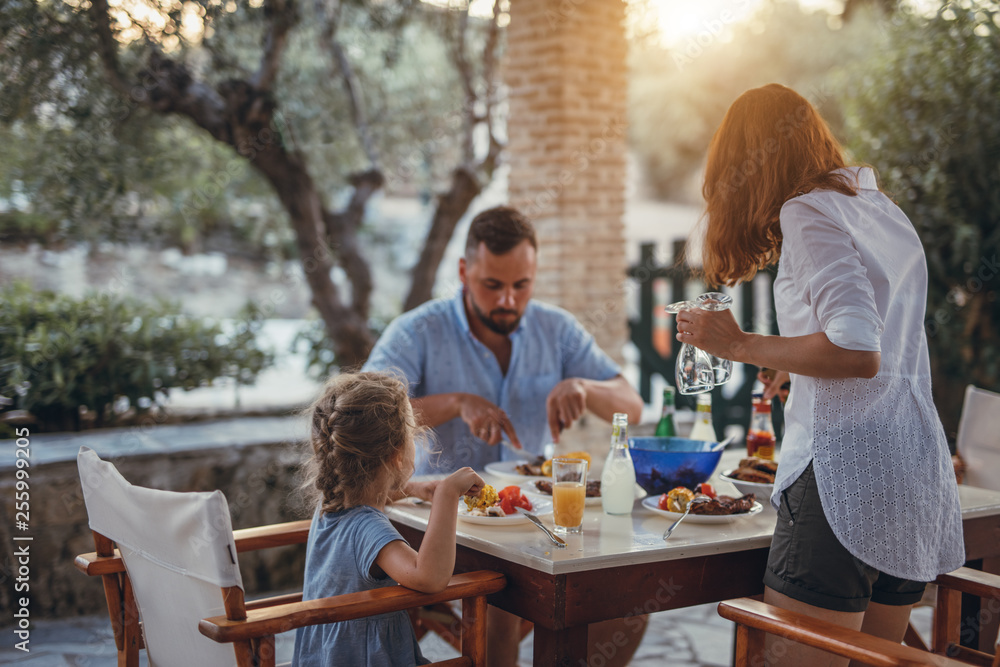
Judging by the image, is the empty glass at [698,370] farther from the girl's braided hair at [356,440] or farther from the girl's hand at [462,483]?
the girl's braided hair at [356,440]

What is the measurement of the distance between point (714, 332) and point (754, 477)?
68cm

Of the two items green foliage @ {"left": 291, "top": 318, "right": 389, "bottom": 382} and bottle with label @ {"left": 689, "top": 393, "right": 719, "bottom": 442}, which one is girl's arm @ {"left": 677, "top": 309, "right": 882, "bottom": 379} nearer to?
bottle with label @ {"left": 689, "top": 393, "right": 719, "bottom": 442}

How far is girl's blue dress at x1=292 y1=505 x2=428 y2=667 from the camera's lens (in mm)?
1706

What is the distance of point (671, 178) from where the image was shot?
46.7ft

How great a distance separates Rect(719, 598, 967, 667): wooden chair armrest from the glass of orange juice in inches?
14.2

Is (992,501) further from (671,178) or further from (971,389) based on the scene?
(671,178)

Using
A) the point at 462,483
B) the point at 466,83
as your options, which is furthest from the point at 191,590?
the point at 466,83

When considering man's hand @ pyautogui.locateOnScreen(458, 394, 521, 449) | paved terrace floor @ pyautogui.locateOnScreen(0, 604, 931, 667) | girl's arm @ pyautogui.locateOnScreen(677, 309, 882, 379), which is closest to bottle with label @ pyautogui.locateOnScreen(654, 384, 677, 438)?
man's hand @ pyautogui.locateOnScreen(458, 394, 521, 449)

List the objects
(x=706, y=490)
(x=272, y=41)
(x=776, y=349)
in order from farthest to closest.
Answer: (x=272, y=41) < (x=706, y=490) < (x=776, y=349)

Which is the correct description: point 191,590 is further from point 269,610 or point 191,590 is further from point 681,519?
point 681,519

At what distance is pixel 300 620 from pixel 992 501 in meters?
1.79

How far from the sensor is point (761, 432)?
8.27 feet

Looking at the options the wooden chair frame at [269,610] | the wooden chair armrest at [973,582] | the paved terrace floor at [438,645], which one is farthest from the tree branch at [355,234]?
the wooden chair armrest at [973,582]

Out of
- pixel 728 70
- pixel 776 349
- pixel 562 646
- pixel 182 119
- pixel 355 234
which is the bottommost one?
pixel 562 646
